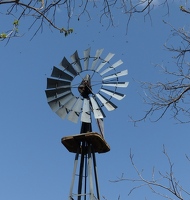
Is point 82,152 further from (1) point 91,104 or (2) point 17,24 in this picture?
(2) point 17,24

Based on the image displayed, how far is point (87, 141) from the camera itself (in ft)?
32.5

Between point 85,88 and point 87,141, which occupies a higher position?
point 85,88

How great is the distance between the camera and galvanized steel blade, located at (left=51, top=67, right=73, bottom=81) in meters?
10.1

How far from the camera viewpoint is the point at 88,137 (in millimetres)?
9703

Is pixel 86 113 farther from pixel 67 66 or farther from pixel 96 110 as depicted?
pixel 67 66

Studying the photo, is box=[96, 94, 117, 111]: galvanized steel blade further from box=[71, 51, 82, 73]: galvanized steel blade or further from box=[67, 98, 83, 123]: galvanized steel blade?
box=[71, 51, 82, 73]: galvanized steel blade

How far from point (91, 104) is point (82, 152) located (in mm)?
1139

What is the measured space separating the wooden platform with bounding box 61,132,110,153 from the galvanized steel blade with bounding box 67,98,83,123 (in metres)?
0.41

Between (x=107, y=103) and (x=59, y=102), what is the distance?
1172 millimetres

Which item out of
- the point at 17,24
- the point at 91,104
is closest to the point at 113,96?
the point at 91,104

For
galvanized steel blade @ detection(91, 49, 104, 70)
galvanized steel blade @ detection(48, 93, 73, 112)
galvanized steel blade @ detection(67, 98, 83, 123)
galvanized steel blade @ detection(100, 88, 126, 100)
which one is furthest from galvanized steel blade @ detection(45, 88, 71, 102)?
galvanized steel blade @ detection(100, 88, 126, 100)

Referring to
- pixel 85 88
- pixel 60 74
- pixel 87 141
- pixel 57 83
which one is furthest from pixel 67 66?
pixel 87 141

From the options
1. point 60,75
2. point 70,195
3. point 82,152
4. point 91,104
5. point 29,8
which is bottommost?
point 29,8

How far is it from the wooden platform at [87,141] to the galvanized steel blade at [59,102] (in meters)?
0.81
